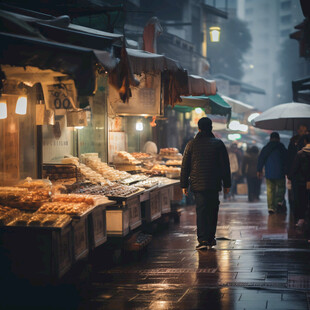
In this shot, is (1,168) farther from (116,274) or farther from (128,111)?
(128,111)

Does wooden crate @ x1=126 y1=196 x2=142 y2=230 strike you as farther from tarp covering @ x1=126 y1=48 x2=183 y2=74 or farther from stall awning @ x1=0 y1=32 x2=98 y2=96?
stall awning @ x1=0 y1=32 x2=98 y2=96

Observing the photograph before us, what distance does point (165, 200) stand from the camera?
13125mm

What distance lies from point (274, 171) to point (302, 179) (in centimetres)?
362

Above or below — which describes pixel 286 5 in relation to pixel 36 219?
above

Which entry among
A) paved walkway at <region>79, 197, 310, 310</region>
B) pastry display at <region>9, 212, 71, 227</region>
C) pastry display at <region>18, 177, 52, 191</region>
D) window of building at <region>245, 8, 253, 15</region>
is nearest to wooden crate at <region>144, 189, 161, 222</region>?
paved walkway at <region>79, 197, 310, 310</region>

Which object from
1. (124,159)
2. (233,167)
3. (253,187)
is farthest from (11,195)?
(233,167)

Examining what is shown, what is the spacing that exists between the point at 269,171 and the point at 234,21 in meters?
47.0

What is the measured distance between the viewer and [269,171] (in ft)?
52.2

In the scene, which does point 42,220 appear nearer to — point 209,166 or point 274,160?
point 209,166

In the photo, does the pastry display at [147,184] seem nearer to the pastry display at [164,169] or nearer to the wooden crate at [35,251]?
the pastry display at [164,169]

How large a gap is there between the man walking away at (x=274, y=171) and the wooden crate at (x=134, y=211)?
6414 millimetres

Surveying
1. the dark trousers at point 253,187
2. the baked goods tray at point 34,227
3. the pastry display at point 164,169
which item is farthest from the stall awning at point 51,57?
the dark trousers at point 253,187

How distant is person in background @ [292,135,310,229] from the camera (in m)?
12.0

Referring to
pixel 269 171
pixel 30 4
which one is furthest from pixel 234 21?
pixel 30 4
